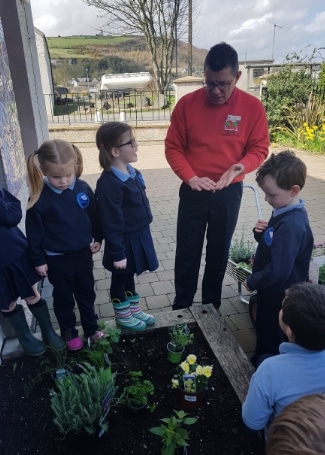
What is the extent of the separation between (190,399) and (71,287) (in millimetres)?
957

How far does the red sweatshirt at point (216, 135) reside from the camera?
2453 mm

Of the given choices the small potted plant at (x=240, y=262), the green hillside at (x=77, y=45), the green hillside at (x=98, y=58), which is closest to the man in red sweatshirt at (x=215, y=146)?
the small potted plant at (x=240, y=262)

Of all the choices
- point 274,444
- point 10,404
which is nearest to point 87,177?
point 10,404

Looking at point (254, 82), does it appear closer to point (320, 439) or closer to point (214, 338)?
point (214, 338)

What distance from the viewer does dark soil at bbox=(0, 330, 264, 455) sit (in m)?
1.67

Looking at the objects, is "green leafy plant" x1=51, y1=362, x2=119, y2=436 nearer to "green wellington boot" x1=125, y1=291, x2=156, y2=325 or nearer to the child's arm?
"green wellington boot" x1=125, y1=291, x2=156, y2=325

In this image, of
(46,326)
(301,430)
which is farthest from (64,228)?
(301,430)

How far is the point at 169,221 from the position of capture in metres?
5.31

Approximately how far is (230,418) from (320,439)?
107 cm

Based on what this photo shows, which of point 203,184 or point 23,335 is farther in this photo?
point 203,184

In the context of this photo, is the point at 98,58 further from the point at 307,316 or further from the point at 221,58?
the point at 307,316

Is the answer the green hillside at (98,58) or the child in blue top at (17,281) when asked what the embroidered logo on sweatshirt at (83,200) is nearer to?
the child in blue top at (17,281)

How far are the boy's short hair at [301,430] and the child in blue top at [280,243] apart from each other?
1113mm

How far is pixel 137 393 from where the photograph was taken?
72.0 inches
